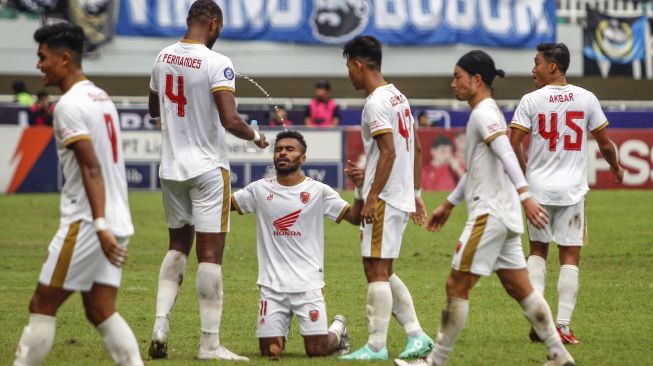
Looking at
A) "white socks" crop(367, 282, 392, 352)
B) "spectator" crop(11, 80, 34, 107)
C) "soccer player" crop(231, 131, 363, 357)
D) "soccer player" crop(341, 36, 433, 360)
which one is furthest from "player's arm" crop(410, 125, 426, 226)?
"spectator" crop(11, 80, 34, 107)

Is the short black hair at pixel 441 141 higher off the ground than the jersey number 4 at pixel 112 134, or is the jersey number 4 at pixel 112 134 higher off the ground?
the jersey number 4 at pixel 112 134

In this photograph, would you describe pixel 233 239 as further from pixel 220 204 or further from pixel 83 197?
pixel 83 197

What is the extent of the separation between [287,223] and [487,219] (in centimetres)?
191

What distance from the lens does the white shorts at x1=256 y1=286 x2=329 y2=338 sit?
31.9 ft

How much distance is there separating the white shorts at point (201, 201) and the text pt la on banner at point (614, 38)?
28.9m

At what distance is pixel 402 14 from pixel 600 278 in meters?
23.6

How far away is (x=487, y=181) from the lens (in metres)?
8.54

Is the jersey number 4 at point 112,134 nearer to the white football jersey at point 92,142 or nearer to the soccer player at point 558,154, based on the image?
the white football jersey at point 92,142

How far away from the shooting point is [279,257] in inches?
390

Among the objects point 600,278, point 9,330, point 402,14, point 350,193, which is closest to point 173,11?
point 402,14

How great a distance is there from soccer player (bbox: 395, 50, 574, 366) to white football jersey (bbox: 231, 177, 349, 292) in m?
1.34

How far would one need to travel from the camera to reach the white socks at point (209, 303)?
9445mm

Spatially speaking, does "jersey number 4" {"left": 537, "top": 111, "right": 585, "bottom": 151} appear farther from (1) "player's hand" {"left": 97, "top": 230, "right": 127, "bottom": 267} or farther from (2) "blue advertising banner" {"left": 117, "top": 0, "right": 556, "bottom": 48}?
(2) "blue advertising banner" {"left": 117, "top": 0, "right": 556, "bottom": 48}

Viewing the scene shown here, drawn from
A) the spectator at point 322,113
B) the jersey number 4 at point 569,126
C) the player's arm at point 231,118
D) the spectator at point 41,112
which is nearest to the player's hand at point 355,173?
the player's arm at point 231,118
